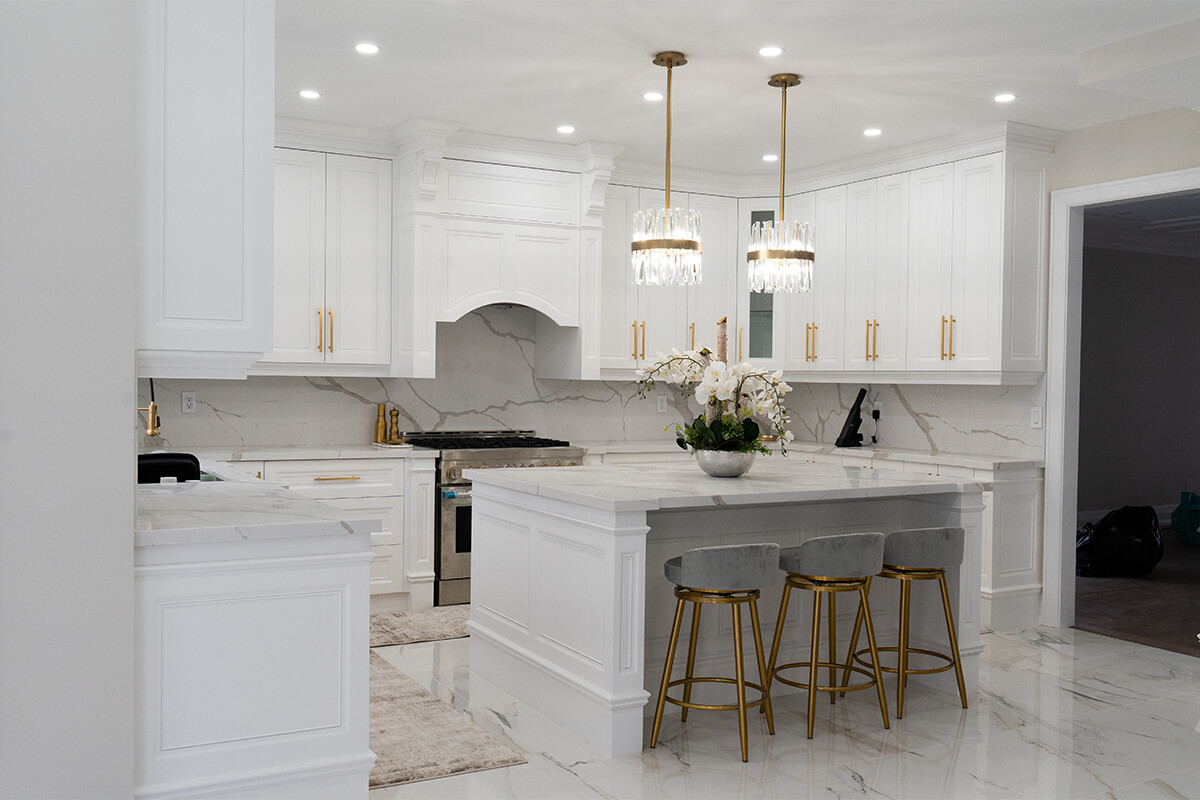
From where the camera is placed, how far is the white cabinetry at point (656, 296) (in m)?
6.39

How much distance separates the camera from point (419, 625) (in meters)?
5.28

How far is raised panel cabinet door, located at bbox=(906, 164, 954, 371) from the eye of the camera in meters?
5.66

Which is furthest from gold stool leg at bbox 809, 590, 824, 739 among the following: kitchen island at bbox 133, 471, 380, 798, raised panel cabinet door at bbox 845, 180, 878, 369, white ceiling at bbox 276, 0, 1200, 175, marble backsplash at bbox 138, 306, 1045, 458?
raised panel cabinet door at bbox 845, 180, 878, 369

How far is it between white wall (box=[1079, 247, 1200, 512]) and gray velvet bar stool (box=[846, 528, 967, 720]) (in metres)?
4.99

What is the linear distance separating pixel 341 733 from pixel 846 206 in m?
4.68

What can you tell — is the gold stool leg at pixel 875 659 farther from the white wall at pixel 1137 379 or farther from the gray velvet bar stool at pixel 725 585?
the white wall at pixel 1137 379

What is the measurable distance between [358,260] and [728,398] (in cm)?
255

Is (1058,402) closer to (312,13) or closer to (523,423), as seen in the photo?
(523,423)

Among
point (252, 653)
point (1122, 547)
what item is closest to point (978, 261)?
point (1122, 547)

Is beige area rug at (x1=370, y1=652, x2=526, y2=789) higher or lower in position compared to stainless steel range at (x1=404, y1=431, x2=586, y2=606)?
lower

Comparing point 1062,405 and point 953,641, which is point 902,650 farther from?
point 1062,405

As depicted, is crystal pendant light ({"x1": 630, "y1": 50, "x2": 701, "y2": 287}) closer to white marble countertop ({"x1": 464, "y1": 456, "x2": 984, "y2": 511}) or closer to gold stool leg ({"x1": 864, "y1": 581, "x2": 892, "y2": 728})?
white marble countertop ({"x1": 464, "y1": 456, "x2": 984, "y2": 511})

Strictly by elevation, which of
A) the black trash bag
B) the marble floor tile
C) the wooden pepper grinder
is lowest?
the marble floor tile

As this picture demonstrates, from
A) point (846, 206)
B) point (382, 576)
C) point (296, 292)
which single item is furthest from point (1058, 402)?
point (296, 292)
